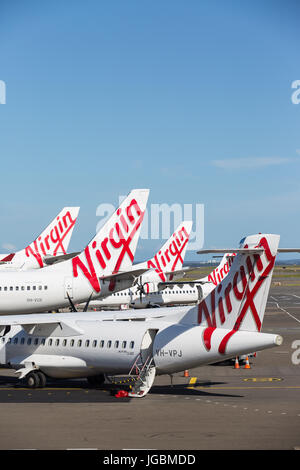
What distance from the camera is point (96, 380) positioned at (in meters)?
33.7

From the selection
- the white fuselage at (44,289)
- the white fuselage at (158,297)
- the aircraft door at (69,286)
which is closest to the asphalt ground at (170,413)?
the aircraft door at (69,286)

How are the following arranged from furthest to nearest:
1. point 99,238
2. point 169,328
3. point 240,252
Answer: point 99,238 → point 169,328 → point 240,252

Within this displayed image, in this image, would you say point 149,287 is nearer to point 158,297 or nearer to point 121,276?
point 158,297

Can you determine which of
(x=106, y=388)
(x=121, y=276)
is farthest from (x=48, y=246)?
(x=106, y=388)

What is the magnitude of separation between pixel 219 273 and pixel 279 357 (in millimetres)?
41454

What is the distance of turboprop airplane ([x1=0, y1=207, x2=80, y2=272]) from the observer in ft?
208

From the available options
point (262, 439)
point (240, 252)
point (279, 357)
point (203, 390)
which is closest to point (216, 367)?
point (279, 357)

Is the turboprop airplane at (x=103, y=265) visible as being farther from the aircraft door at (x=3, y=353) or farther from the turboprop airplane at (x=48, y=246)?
the turboprop airplane at (x=48, y=246)

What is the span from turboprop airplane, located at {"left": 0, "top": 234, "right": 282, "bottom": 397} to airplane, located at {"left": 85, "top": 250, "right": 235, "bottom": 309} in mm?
37867

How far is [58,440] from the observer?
21859mm

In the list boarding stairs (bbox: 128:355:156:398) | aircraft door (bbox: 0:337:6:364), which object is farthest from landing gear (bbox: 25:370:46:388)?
boarding stairs (bbox: 128:355:156:398)
